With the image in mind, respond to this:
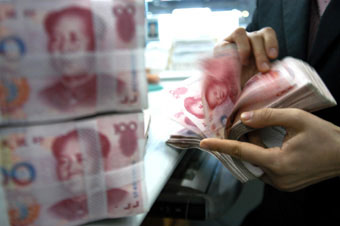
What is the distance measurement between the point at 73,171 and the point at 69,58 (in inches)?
5.9

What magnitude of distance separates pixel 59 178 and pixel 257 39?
0.57 m

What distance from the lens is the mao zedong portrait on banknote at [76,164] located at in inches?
13.4

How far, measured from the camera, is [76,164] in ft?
1.14

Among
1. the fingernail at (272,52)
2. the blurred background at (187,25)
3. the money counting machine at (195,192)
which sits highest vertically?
the blurred background at (187,25)

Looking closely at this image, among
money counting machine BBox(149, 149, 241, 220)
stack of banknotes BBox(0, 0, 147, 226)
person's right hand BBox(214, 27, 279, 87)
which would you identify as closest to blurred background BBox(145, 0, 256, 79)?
money counting machine BBox(149, 149, 241, 220)

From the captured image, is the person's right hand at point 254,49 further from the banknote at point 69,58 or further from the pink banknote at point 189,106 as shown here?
the banknote at point 69,58

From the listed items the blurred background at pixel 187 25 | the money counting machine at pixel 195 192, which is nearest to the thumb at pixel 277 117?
the money counting machine at pixel 195 192

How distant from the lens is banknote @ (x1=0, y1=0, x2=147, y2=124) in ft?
0.98

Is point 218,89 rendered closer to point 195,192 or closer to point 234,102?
point 234,102

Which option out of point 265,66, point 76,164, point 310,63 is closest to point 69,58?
point 76,164

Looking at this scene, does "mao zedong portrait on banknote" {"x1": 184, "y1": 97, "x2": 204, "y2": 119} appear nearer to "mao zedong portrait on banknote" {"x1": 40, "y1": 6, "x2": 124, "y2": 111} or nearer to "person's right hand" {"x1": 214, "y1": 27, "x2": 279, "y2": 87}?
"person's right hand" {"x1": 214, "y1": 27, "x2": 279, "y2": 87}

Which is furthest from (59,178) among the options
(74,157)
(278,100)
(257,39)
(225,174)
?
(225,174)

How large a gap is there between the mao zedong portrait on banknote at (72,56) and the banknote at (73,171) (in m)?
0.03

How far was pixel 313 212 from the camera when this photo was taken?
78 centimetres
